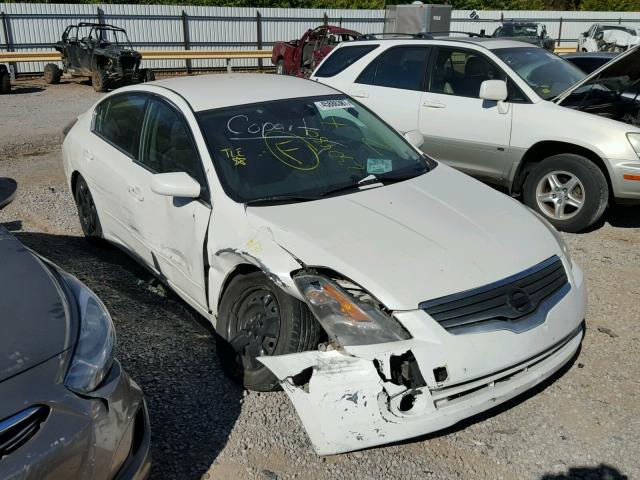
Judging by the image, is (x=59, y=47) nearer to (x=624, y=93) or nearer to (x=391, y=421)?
(x=624, y=93)

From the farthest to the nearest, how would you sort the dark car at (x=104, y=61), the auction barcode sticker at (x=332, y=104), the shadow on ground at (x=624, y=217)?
the dark car at (x=104, y=61)
the shadow on ground at (x=624, y=217)
the auction barcode sticker at (x=332, y=104)

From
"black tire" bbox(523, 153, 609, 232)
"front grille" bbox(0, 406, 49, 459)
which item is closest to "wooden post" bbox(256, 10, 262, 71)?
"black tire" bbox(523, 153, 609, 232)

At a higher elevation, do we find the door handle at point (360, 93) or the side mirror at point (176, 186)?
the door handle at point (360, 93)

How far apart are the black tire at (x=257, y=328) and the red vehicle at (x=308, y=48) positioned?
15.0 metres

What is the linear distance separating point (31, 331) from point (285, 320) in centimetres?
114

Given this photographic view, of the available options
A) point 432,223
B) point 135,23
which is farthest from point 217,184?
point 135,23

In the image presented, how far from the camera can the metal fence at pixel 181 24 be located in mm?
20266

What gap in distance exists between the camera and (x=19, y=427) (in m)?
1.92

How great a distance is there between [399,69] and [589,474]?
5.23m

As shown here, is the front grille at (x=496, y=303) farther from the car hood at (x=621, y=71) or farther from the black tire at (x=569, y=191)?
the car hood at (x=621, y=71)

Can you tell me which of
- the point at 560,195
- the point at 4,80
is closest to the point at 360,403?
the point at 560,195

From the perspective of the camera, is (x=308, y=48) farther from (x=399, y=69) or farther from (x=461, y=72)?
(x=461, y=72)

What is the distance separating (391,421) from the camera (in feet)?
8.48

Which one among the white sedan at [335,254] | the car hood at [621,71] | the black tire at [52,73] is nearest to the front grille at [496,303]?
the white sedan at [335,254]
